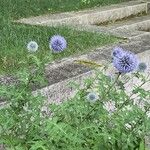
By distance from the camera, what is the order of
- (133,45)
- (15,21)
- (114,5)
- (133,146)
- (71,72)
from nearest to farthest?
(133,146) < (71,72) < (133,45) < (15,21) < (114,5)

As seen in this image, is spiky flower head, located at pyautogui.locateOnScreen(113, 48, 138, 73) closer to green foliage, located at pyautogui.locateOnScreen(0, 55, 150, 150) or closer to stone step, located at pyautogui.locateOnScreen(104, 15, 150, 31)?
green foliage, located at pyautogui.locateOnScreen(0, 55, 150, 150)

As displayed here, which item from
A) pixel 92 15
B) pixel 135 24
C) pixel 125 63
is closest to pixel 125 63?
pixel 125 63

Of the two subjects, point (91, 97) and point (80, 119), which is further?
point (91, 97)

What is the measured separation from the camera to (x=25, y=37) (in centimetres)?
514

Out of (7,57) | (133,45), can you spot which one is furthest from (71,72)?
(133,45)

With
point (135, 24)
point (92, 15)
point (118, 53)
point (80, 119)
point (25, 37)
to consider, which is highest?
point (118, 53)

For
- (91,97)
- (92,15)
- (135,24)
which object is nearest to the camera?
(91,97)

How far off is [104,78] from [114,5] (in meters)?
5.94

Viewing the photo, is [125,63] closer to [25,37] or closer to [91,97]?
[91,97]

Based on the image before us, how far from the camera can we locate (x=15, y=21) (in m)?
6.29

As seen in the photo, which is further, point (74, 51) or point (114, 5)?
point (114, 5)

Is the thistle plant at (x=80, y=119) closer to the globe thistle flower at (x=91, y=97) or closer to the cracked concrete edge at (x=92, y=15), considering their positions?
the globe thistle flower at (x=91, y=97)

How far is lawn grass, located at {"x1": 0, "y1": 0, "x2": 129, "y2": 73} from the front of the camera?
438 cm

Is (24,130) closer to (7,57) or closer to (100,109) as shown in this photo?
(100,109)
